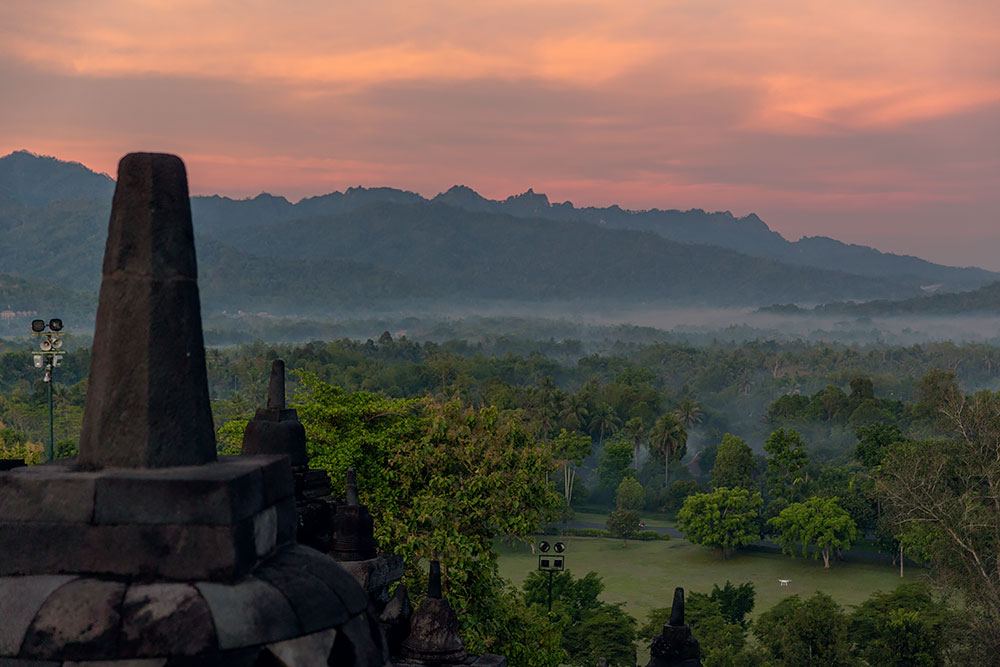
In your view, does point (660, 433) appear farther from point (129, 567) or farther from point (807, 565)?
point (129, 567)

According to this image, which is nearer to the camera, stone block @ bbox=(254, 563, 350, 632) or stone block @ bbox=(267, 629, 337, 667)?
stone block @ bbox=(267, 629, 337, 667)

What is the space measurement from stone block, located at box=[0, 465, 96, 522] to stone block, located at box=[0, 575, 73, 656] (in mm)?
426

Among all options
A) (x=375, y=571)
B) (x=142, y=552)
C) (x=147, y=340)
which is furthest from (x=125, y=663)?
(x=375, y=571)

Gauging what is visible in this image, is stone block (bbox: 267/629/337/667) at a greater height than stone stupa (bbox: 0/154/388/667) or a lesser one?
lesser

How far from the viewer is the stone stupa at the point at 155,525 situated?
7973 mm

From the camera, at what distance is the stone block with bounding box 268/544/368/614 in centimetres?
893

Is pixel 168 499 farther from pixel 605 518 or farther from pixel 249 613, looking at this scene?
pixel 605 518

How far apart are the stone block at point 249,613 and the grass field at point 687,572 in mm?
86220

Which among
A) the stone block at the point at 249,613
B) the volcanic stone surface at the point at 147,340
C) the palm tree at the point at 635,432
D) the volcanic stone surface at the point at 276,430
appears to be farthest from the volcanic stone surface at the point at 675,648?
the palm tree at the point at 635,432

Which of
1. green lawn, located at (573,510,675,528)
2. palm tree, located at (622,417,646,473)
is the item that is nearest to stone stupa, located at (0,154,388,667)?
green lawn, located at (573,510,675,528)

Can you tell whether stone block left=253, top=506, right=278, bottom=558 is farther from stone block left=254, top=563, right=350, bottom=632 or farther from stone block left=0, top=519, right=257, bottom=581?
stone block left=0, top=519, right=257, bottom=581

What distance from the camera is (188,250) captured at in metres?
9.05

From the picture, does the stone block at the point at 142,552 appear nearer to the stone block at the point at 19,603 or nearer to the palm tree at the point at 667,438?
the stone block at the point at 19,603

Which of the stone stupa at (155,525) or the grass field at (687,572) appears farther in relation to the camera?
the grass field at (687,572)
